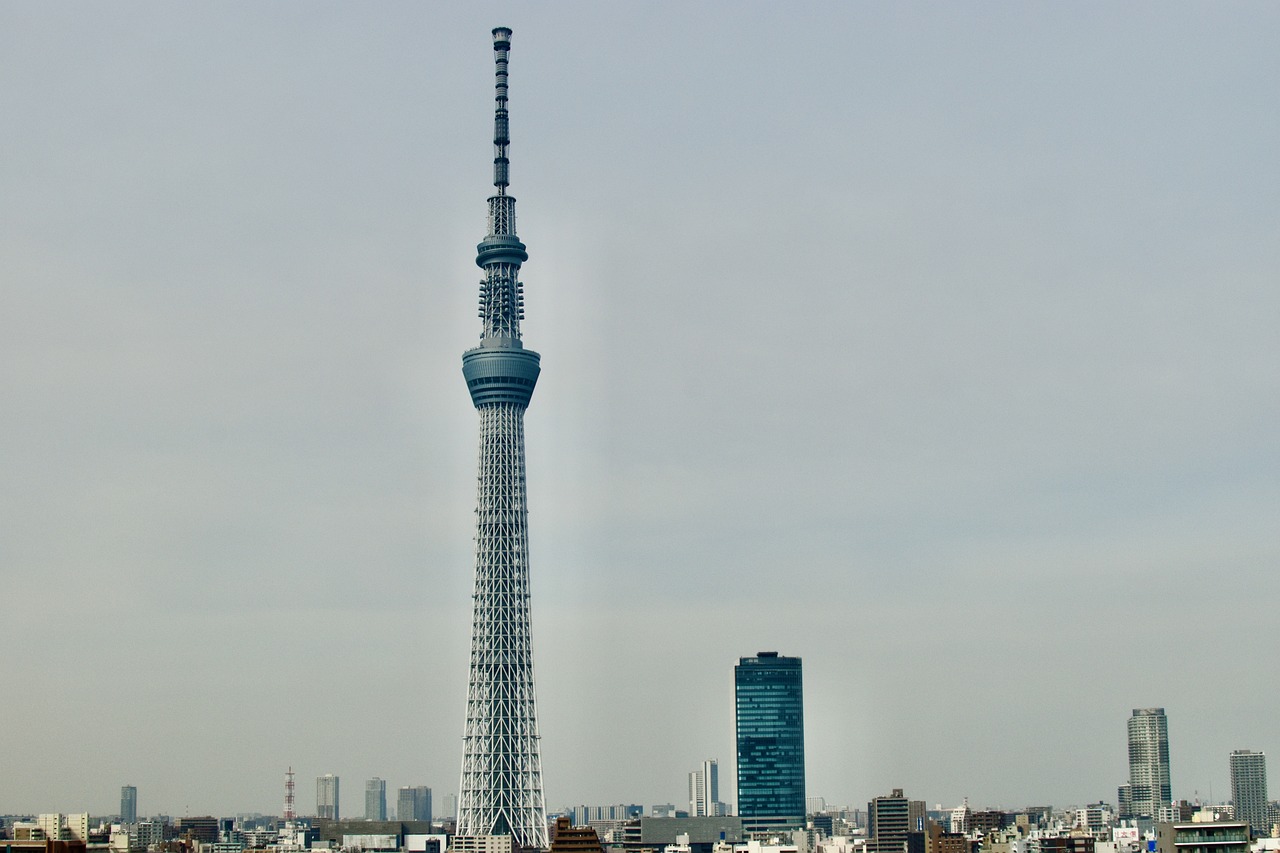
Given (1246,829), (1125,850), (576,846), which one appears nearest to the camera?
(1246,829)

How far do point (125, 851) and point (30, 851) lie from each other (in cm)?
9281

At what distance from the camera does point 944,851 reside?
7844 inches

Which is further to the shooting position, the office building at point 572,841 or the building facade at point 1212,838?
the office building at point 572,841

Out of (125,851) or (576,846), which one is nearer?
(576,846)

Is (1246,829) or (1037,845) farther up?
(1246,829)

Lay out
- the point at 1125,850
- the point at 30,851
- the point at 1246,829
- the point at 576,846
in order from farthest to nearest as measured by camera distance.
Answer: the point at 1125,850 → the point at 576,846 → the point at 30,851 → the point at 1246,829

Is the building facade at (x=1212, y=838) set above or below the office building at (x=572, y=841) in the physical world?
above

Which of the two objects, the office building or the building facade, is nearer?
the building facade

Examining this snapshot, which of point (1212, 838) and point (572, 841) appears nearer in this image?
point (1212, 838)

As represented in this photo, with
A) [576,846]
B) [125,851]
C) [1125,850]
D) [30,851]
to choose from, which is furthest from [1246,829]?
[125,851]

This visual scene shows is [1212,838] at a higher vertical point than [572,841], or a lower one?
higher

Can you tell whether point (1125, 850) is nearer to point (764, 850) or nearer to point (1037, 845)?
point (1037, 845)

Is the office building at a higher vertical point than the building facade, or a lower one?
lower

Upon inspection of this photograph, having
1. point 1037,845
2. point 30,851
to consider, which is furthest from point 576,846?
point 1037,845
